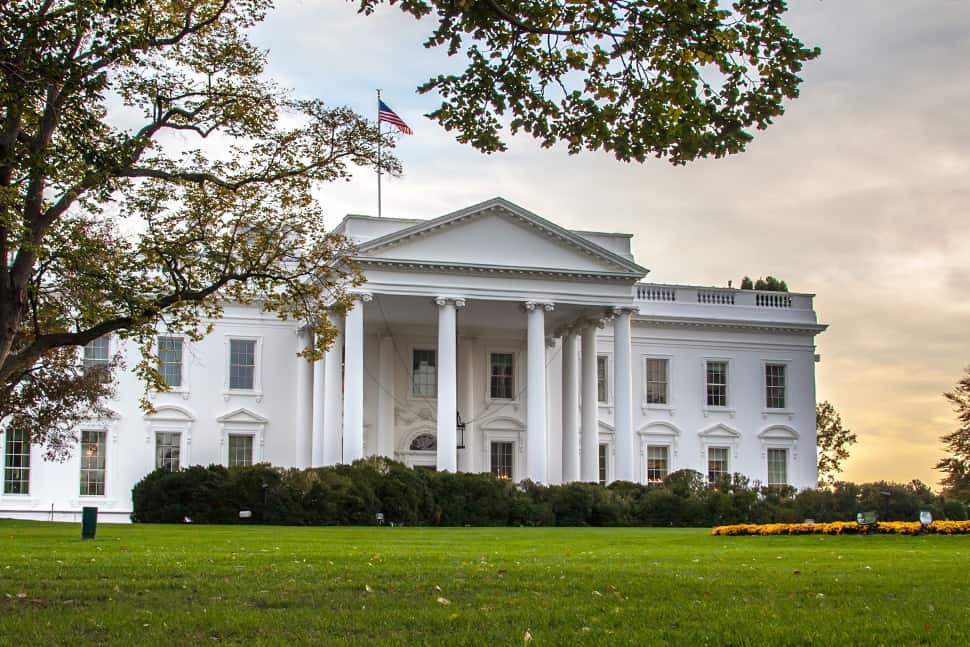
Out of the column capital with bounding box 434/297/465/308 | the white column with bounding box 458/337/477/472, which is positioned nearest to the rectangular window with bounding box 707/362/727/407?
the white column with bounding box 458/337/477/472

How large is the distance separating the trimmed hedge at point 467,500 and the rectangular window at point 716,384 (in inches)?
387

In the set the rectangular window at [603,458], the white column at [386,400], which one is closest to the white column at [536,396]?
the white column at [386,400]

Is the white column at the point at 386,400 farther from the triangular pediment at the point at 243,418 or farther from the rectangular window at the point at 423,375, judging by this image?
the triangular pediment at the point at 243,418

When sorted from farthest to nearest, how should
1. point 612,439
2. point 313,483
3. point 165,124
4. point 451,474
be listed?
point 612,439, point 451,474, point 313,483, point 165,124

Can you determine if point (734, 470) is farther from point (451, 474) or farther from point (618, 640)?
point (618, 640)

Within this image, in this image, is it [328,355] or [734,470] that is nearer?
[328,355]

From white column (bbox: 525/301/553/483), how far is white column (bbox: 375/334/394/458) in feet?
23.2

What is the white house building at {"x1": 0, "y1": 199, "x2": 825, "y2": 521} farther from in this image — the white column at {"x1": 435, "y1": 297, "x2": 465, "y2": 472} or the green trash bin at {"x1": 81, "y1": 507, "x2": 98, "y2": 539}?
the green trash bin at {"x1": 81, "y1": 507, "x2": 98, "y2": 539}

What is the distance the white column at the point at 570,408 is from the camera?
147 ft

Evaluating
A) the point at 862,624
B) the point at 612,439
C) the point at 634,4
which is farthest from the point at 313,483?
the point at 862,624

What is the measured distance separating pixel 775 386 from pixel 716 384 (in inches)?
116

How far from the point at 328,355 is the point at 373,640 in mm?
34165

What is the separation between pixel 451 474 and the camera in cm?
3662

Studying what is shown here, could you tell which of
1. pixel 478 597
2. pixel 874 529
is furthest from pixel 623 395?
pixel 478 597
